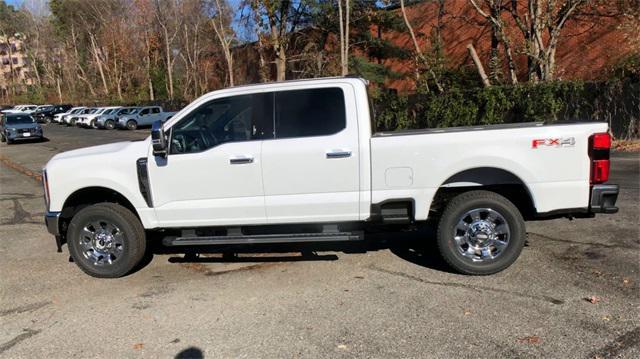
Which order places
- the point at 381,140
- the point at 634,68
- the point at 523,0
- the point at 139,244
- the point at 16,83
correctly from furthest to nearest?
the point at 16,83 < the point at 523,0 < the point at 634,68 < the point at 139,244 < the point at 381,140

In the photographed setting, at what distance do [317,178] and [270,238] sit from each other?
0.81 meters

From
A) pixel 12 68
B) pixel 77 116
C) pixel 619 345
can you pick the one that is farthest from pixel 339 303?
pixel 12 68

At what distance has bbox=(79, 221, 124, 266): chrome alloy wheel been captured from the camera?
5.70 m

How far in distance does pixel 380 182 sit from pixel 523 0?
927 inches

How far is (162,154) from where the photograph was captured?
212 inches

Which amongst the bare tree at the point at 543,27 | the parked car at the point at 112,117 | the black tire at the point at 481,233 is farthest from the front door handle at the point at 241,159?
the parked car at the point at 112,117

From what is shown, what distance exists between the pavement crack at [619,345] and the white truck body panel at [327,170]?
5.08 feet

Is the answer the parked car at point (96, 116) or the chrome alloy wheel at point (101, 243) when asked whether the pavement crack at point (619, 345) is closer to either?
the chrome alloy wheel at point (101, 243)

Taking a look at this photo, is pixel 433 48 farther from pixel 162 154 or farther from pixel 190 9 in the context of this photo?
pixel 190 9

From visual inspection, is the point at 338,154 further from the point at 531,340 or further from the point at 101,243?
the point at 101,243

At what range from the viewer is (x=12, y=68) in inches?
4274

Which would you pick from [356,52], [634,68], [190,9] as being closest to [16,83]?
[190,9]

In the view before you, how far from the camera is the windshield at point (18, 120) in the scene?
28.5m

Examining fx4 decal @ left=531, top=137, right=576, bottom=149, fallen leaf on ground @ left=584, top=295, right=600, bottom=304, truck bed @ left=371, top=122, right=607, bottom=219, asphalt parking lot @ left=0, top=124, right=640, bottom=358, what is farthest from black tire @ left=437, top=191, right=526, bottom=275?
fallen leaf on ground @ left=584, top=295, right=600, bottom=304
